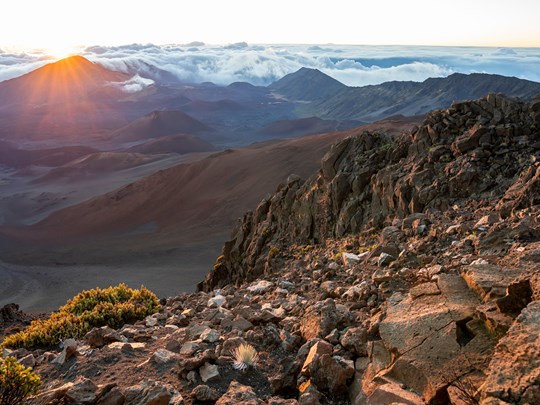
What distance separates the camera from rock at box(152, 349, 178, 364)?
5.25 meters

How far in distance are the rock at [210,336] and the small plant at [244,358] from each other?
2.75 ft

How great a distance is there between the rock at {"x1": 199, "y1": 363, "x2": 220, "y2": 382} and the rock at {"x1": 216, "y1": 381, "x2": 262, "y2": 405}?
1.27 ft

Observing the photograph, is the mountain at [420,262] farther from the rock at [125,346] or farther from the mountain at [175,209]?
the mountain at [175,209]

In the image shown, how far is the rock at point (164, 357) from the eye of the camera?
525 centimetres

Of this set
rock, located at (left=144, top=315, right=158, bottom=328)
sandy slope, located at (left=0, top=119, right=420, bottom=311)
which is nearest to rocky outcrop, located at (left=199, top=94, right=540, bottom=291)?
rock, located at (left=144, top=315, right=158, bottom=328)

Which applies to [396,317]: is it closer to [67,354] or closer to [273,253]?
[67,354]

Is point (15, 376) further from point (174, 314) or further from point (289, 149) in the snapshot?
point (289, 149)

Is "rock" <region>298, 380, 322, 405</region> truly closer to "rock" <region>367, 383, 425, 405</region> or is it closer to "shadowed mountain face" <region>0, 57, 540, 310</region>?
"rock" <region>367, 383, 425, 405</region>

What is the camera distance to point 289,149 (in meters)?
54.3

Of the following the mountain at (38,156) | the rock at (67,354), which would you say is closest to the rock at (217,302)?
the rock at (67,354)

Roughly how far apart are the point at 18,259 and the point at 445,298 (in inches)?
1648

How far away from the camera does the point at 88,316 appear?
8.30m

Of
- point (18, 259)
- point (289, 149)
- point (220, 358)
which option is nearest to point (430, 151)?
point (220, 358)

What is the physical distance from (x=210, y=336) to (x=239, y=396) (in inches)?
69.2
